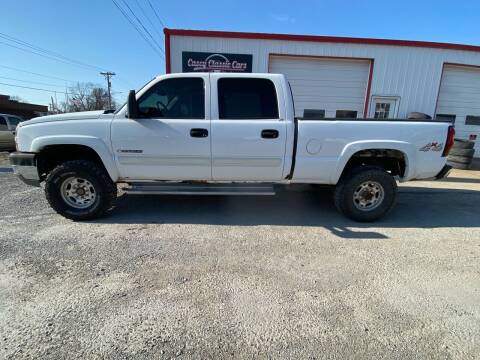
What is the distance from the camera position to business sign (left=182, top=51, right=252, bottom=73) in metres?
8.88

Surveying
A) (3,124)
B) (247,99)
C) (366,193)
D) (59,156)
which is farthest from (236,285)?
(3,124)

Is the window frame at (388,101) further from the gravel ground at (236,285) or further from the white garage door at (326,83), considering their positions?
the gravel ground at (236,285)

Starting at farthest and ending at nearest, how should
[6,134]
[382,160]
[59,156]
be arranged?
[6,134], [382,160], [59,156]

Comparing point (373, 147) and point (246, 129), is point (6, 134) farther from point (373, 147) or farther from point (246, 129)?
point (373, 147)

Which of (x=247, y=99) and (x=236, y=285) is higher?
(x=247, y=99)

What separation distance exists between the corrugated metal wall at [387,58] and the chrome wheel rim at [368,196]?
20.8 ft

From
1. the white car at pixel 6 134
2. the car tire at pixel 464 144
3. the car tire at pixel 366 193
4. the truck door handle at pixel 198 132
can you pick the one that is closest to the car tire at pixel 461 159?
the car tire at pixel 464 144

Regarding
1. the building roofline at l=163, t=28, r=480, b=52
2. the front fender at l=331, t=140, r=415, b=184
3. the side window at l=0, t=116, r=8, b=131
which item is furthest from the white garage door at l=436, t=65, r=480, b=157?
the side window at l=0, t=116, r=8, b=131

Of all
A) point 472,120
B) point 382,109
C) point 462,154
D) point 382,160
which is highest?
point 382,109

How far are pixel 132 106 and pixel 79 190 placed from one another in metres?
1.54

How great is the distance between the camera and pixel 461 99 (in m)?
10.1

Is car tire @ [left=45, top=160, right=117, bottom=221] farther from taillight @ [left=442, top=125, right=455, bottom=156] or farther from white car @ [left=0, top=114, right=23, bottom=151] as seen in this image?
white car @ [left=0, top=114, right=23, bottom=151]

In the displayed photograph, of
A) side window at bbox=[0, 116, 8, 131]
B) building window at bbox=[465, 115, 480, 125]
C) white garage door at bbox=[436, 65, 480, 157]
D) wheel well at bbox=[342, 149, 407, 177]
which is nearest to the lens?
wheel well at bbox=[342, 149, 407, 177]

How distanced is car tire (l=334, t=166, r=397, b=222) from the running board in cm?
113
